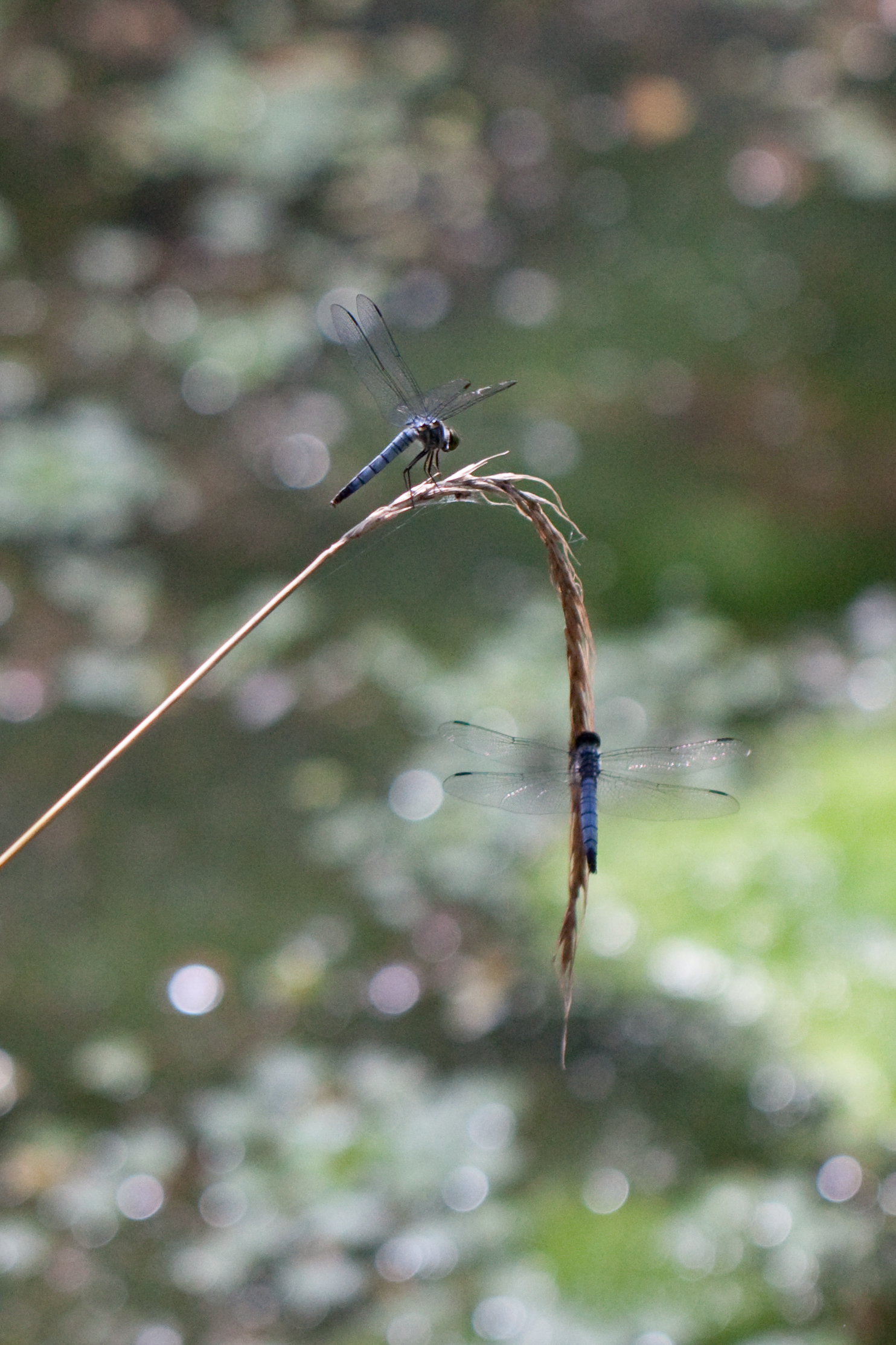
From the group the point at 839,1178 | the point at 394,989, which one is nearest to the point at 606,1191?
the point at 839,1178

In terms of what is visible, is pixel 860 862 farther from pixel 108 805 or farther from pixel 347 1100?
pixel 108 805

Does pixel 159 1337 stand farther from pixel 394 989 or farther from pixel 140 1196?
pixel 394 989

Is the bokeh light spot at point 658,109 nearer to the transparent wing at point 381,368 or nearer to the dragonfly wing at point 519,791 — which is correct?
the transparent wing at point 381,368

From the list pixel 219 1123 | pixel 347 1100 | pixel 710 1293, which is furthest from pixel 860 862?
pixel 219 1123

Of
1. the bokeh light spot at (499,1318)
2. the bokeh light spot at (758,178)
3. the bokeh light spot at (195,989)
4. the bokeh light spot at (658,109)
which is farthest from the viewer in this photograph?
the bokeh light spot at (658,109)

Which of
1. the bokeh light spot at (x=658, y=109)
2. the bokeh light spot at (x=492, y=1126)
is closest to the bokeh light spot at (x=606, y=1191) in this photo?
the bokeh light spot at (x=492, y=1126)

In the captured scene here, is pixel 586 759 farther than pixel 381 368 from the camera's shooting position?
No

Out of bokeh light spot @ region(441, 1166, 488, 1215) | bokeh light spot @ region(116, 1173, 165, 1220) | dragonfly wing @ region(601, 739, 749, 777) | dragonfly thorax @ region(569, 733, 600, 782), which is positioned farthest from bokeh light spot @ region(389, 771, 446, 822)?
dragonfly thorax @ region(569, 733, 600, 782)
